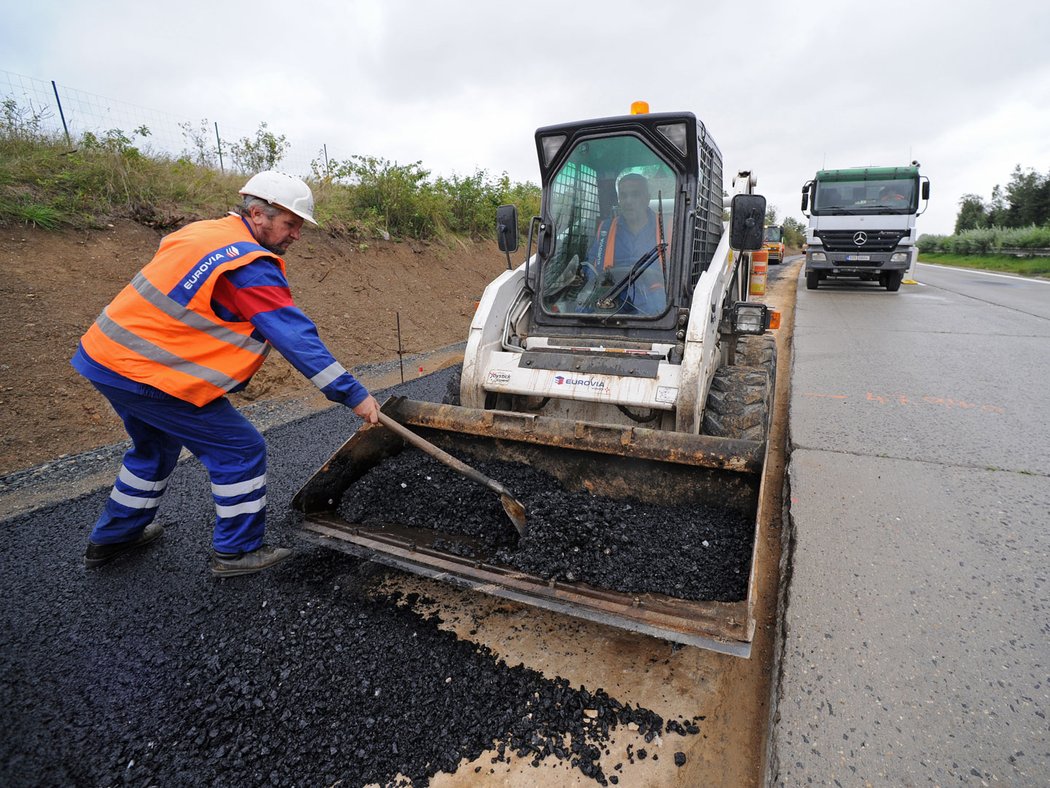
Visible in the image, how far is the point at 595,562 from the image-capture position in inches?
91.7

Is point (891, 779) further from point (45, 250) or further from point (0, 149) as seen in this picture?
point (0, 149)

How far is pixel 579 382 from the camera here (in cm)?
341

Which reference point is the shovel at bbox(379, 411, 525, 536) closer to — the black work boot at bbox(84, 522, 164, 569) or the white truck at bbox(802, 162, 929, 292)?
the black work boot at bbox(84, 522, 164, 569)

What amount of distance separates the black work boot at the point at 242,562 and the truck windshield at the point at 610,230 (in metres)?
2.38

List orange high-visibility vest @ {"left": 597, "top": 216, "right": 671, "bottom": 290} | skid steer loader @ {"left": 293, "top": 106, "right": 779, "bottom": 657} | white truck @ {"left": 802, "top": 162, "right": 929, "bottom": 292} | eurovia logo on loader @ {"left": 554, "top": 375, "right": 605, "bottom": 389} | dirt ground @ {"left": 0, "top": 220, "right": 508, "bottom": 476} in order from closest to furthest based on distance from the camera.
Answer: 1. skid steer loader @ {"left": 293, "top": 106, "right": 779, "bottom": 657}
2. eurovia logo on loader @ {"left": 554, "top": 375, "right": 605, "bottom": 389}
3. orange high-visibility vest @ {"left": 597, "top": 216, "right": 671, "bottom": 290}
4. dirt ground @ {"left": 0, "top": 220, "right": 508, "bottom": 476}
5. white truck @ {"left": 802, "top": 162, "right": 929, "bottom": 292}

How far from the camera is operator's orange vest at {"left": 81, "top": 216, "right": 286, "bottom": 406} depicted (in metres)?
2.40

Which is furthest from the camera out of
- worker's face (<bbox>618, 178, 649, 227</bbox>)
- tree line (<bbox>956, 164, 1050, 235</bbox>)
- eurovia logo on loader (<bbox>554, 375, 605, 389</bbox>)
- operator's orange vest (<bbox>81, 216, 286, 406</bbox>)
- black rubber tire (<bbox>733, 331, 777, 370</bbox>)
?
tree line (<bbox>956, 164, 1050, 235</bbox>)

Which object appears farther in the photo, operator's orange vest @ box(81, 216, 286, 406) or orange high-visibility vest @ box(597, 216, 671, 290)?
orange high-visibility vest @ box(597, 216, 671, 290)

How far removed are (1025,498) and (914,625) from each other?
157cm

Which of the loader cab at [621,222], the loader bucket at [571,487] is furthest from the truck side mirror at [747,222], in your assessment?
the loader bucket at [571,487]

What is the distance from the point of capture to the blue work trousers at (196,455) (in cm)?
255

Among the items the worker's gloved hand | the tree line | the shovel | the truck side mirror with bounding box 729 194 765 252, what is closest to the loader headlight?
the truck side mirror with bounding box 729 194 765 252

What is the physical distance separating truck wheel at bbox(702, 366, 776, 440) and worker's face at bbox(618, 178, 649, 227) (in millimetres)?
1205

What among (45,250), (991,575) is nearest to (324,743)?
(991,575)
